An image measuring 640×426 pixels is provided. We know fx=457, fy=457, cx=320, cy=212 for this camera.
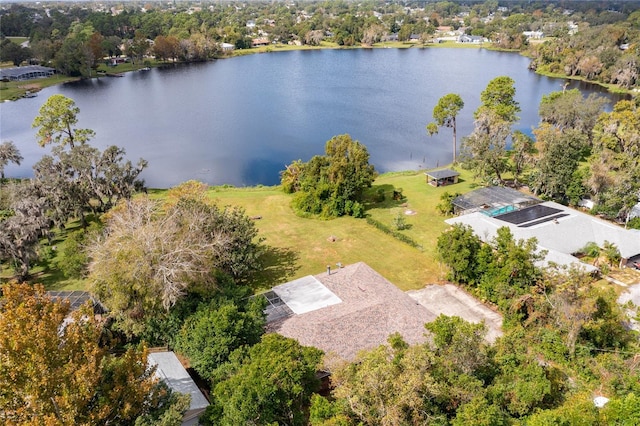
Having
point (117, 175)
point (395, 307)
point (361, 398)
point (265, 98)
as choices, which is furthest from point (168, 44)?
point (361, 398)

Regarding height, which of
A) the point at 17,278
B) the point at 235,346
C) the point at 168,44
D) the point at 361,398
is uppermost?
the point at 168,44

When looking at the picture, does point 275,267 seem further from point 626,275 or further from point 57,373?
point 626,275

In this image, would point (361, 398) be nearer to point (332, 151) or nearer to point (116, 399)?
point (116, 399)

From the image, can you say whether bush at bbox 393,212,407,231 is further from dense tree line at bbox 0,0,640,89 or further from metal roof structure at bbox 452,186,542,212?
dense tree line at bbox 0,0,640,89

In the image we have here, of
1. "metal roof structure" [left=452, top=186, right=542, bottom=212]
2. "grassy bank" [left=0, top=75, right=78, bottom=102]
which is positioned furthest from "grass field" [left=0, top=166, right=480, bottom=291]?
"grassy bank" [left=0, top=75, right=78, bottom=102]

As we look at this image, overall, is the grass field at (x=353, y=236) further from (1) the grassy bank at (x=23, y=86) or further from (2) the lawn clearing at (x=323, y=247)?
(1) the grassy bank at (x=23, y=86)
